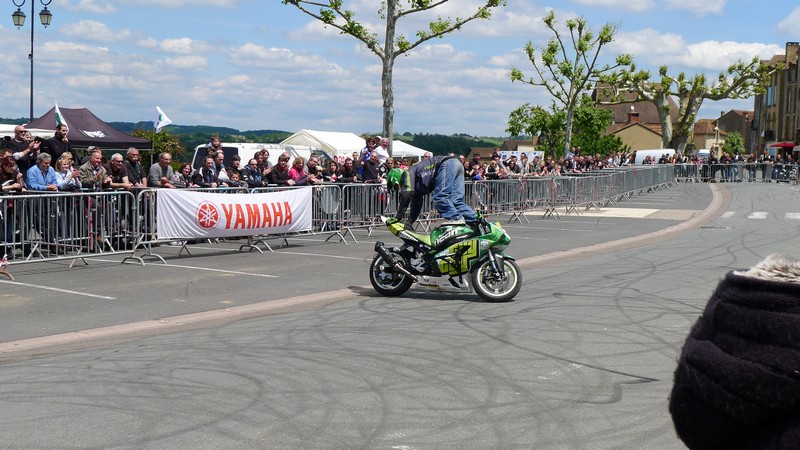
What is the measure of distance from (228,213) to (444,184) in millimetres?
4490

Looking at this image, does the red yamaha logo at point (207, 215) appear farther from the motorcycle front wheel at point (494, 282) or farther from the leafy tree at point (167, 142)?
the leafy tree at point (167, 142)

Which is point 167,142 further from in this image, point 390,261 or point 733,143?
point 733,143

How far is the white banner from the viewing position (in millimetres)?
14672

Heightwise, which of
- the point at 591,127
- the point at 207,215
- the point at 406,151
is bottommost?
the point at 207,215

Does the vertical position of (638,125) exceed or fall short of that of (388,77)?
it exceeds it

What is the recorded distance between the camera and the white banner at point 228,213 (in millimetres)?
14672

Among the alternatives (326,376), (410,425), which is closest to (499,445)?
(410,425)

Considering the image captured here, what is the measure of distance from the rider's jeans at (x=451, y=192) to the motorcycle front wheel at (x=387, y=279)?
1.17m

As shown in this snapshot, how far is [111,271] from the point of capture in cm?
1355

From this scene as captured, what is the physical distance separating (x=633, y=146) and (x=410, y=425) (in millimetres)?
159014

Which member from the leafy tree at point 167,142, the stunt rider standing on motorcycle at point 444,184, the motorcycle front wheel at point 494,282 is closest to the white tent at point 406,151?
the leafy tree at point 167,142

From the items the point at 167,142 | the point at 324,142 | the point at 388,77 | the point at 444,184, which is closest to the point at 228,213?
the point at 444,184

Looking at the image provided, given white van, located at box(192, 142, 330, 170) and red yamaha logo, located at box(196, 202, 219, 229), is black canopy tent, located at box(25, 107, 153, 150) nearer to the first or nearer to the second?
white van, located at box(192, 142, 330, 170)

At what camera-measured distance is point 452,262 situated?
37.1 ft
